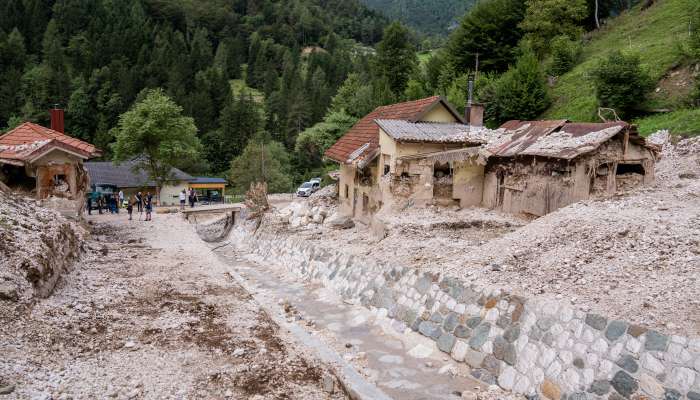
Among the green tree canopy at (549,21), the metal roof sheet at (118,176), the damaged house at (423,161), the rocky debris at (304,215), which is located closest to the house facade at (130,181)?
the metal roof sheet at (118,176)

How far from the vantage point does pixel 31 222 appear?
13.5 meters

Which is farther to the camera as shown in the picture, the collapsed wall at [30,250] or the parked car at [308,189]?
the parked car at [308,189]

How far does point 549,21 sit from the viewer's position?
43156 mm

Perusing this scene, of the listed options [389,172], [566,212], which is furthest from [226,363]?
[389,172]

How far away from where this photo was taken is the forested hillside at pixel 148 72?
78.9 m

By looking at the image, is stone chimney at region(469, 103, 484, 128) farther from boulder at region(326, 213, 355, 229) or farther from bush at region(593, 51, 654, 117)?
bush at region(593, 51, 654, 117)

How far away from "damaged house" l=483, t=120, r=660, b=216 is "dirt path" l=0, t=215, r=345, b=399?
9.29 meters

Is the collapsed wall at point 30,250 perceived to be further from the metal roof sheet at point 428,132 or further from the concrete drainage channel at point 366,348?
the metal roof sheet at point 428,132

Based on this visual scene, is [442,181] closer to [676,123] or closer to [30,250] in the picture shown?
[676,123]

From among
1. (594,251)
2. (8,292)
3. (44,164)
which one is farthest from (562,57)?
(8,292)

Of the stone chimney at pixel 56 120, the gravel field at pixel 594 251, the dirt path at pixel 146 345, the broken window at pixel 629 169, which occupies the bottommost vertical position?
the dirt path at pixel 146 345

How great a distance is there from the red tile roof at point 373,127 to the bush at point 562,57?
824 inches

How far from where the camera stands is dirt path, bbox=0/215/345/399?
7.93 m

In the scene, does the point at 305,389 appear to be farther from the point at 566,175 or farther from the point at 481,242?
the point at 566,175
